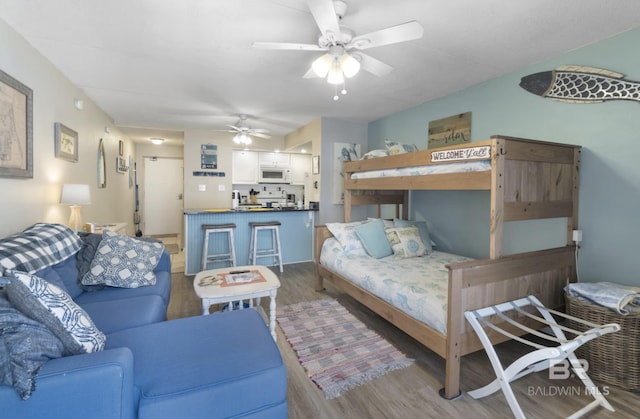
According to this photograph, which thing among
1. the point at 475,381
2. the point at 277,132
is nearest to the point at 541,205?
the point at 475,381

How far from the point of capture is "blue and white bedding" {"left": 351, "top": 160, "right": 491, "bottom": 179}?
Answer: 1880 millimetres

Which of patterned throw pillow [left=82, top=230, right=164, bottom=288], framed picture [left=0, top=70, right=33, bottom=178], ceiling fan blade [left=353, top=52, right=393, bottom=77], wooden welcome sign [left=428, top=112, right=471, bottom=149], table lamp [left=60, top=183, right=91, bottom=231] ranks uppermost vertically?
ceiling fan blade [left=353, top=52, right=393, bottom=77]

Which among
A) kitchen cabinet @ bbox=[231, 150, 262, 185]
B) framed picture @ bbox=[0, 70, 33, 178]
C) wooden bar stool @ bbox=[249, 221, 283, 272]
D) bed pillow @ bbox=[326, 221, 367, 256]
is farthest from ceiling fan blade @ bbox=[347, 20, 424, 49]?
kitchen cabinet @ bbox=[231, 150, 262, 185]

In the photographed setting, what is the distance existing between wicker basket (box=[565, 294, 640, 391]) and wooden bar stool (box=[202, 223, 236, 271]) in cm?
353

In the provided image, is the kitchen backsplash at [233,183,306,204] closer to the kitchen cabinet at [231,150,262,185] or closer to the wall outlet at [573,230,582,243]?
the kitchen cabinet at [231,150,262,185]

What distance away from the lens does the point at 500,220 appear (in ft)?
5.90

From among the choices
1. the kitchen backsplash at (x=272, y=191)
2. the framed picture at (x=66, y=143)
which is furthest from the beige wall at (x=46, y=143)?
the kitchen backsplash at (x=272, y=191)

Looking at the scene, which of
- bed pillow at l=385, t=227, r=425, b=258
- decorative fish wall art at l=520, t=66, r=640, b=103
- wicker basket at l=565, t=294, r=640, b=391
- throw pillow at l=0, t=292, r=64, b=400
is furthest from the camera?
bed pillow at l=385, t=227, r=425, b=258

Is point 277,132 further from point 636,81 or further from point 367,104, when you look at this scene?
point 636,81

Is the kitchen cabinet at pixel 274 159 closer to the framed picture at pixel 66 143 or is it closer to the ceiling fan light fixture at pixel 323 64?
the framed picture at pixel 66 143

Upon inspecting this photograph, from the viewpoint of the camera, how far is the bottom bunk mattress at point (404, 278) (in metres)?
1.85

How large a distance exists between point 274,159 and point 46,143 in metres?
3.91

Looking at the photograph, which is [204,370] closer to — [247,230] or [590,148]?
[590,148]

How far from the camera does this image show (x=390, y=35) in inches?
66.2
